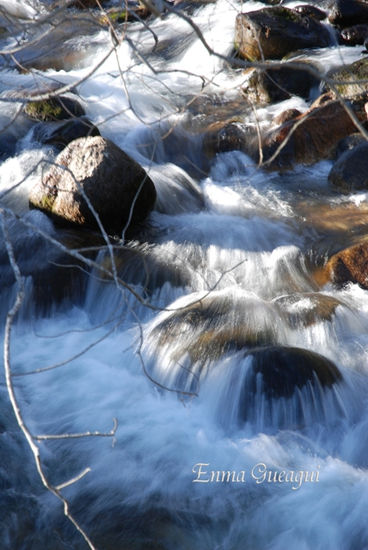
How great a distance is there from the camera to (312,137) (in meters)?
7.50

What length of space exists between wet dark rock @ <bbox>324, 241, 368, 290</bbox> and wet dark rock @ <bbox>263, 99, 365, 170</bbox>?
A: 2.61 meters

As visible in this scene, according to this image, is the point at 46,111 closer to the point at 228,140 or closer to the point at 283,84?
the point at 228,140

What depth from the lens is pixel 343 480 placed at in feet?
11.0

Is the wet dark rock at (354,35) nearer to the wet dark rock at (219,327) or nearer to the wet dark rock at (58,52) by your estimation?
the wet dark rock at (58,52)

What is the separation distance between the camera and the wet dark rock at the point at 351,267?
16.1 feet

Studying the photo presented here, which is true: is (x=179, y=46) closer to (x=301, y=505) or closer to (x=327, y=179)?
(x=327, y=179)

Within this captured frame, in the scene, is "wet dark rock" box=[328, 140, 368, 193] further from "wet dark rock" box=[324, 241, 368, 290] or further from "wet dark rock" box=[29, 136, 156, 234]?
"wet dark rock" box=[29, 136, 156, 234]

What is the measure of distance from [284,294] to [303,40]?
21.7ft

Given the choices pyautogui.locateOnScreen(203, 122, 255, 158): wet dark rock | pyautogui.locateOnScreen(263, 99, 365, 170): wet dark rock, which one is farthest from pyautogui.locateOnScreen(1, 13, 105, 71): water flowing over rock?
pyautogui.locateOnScreen(263, 99, 365, 170): wet dark rock

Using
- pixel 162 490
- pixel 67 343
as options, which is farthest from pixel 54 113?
pixel 162 490

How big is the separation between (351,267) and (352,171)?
82.4 inches

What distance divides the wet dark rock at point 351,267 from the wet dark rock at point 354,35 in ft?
21.7

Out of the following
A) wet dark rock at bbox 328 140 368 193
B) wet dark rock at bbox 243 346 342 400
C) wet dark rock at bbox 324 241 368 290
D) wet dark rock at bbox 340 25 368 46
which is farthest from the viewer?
wet dark rock at bbox 340 25 368 46

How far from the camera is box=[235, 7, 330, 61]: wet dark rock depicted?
9.59 meters
